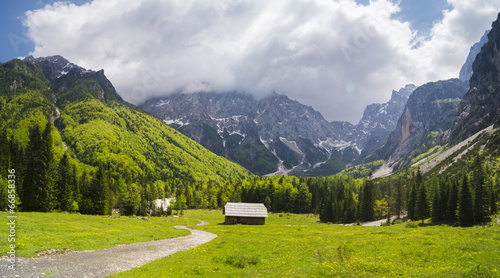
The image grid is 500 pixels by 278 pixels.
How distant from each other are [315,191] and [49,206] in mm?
138773

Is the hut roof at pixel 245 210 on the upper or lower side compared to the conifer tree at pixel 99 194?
lower

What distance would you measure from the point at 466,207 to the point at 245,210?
66512 millimetres

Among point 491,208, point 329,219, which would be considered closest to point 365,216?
point 329,219

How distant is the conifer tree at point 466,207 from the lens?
6988 centimetres

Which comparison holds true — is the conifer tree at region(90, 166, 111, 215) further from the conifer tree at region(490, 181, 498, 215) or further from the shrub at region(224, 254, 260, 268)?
the conifer tree at region(490, 181, 498, 215)

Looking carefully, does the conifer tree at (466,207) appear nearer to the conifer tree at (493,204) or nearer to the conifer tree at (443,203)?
the conifer tree at (493,204)

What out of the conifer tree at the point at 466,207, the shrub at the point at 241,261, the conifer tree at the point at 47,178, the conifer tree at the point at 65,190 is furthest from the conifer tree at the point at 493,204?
the conifer tree at the point at 47,178

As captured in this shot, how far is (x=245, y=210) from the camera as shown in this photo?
93062 millimetres

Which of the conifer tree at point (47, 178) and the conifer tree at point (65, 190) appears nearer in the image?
the conifer tree at point (47, 178)

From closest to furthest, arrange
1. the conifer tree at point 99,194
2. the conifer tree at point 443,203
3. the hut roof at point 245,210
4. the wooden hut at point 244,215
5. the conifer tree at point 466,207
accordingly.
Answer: the conifer tree at point 466,207 → the conifer tree at point 99,194 → the conifer tree at point 443,203 → the wooden hut at point 244,215 → the hut roof at point 245,210

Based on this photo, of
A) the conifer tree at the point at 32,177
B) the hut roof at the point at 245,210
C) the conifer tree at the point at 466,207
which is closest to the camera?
the conifer tree at the point at 32,177

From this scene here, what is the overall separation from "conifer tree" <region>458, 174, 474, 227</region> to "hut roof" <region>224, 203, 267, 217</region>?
5794cm

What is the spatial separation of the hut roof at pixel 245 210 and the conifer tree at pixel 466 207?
5794 centimetres

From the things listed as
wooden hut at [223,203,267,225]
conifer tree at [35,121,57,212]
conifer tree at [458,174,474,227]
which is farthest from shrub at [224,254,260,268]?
conifer tree at [458,174,474,227]
